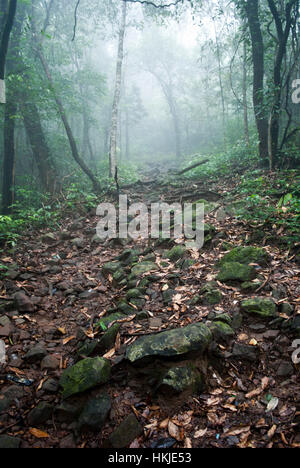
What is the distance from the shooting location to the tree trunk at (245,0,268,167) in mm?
7281

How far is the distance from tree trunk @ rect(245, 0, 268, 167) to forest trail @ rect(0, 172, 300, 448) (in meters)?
4.50

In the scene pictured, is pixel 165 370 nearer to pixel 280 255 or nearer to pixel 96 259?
pixel 280 255

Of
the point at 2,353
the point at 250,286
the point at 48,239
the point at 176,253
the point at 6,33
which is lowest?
the point at 2,353

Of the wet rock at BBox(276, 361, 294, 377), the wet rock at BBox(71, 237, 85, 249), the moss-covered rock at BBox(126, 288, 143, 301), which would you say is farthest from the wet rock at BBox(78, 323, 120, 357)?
the wet rock at BBox(71, 237, 85, 249)

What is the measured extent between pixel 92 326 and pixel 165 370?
1210mm

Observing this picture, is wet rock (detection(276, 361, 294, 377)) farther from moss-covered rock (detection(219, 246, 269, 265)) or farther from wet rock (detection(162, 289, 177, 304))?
moss-covered rock (detection(219, 246, 269, 265))

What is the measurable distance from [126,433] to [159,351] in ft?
2.11

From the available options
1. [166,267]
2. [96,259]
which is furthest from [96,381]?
[96,259]

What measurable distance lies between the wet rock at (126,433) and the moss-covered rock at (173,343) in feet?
1.52

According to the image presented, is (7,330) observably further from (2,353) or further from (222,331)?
(222,331)

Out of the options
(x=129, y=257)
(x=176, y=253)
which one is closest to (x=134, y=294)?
(x=176, y=253)

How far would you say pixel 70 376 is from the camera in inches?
89.2

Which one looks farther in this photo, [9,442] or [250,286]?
[250,286]

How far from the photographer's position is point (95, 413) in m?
2.02
